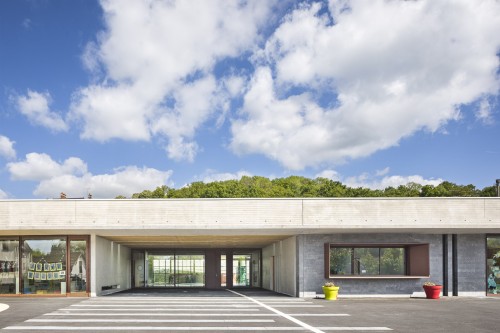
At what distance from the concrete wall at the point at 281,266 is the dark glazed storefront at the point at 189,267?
3568mm

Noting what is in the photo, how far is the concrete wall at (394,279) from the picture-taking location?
25.5m

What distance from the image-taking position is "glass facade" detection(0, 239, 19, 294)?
2569cm

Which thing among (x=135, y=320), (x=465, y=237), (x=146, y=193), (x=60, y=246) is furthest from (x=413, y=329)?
(x=146, y=193)

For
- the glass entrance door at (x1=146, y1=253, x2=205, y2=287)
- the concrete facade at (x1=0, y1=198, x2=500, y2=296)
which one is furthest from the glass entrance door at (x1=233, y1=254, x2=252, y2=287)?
the concrete facade at (x1=0, y1=198, x2=500, y2=296)

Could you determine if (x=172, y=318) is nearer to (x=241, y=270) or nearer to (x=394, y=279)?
(x=394, y=279)

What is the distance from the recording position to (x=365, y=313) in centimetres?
1809

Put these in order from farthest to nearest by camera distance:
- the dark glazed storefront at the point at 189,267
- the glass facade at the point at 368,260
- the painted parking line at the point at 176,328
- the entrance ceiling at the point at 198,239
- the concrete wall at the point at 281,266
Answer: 1. the dark glazed storefront at the point at 189,267
2. the entrance ceiling at the point at 198,239
3. the concrete wall at the point at 281,266
4. the glass facade at the point at 368,260
5. the painted parking line at the point at 176,328

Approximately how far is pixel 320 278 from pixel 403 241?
4630 mm

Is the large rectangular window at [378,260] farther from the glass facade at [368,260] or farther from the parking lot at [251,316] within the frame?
the parking lot at [251,316]

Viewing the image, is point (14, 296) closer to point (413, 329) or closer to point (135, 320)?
point (135, 320)

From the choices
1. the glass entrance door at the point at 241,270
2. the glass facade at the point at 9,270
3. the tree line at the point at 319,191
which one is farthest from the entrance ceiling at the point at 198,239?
the tree line at the point at 319,191

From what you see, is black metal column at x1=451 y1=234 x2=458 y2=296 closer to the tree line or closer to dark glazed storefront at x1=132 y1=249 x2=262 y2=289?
dark glazed storefront at x1=132 y1=249 x2=262 y2=289

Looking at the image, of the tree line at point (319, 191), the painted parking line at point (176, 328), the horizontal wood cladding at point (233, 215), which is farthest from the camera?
the tree line at point (319, 191)

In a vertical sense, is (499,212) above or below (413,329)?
above
